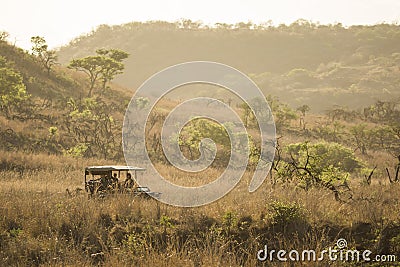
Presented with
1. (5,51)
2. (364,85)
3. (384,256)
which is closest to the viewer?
(384,256)

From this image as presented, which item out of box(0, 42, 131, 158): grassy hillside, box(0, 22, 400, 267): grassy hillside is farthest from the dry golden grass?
box(0, 42, 131, 158): grassy hillside

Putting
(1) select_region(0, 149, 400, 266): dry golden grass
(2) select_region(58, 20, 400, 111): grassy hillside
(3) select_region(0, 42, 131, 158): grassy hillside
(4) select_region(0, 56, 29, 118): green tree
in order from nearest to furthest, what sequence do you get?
(1) select_region(0, 149, 400, 266): dry golden grass → (3) select_region(0, 42, 131, 158): grassy hillside → (4) select_region(0, 56, 29, 118): green tree → (2) select_region(58, 20, 400, 111): grassy hillside

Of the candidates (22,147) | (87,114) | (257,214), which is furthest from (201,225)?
(87,114)

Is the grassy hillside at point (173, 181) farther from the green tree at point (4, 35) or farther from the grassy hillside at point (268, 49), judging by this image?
the grassy hillside at point (268, 49)

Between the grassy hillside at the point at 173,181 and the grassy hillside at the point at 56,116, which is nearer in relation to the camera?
the grassy hillside at the point at 173,181

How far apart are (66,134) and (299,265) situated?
2113 centimetres

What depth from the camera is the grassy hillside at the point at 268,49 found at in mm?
106750

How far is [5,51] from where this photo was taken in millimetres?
39312

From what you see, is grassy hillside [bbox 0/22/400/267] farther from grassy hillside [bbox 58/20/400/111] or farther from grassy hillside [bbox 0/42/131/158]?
grassy hillside [bbox 58/20/400/111]

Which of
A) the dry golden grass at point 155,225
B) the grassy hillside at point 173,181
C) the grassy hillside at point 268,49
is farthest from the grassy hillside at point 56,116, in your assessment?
the grassy hillside at point 268,49

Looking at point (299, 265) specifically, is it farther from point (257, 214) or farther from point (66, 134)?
point (66, 134)

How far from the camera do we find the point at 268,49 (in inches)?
5443

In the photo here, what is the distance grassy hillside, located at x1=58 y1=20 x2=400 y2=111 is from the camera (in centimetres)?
10675

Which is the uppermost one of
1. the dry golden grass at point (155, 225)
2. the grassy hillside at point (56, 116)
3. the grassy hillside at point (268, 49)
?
the grassy hillside at point (268, 49)
